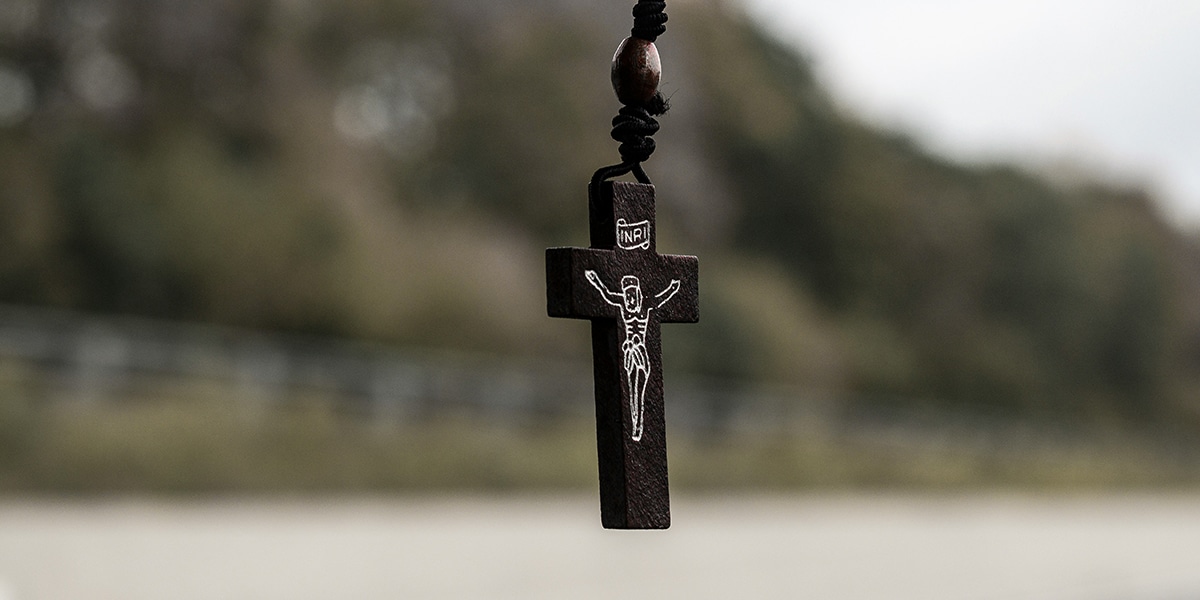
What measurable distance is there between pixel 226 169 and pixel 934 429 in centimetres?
1305

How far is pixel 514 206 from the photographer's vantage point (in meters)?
22.4

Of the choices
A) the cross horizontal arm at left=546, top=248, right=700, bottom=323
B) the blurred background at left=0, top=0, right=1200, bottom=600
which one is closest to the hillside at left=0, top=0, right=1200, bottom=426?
the blurred background at left=0, top=0, right=1200, bottom=600

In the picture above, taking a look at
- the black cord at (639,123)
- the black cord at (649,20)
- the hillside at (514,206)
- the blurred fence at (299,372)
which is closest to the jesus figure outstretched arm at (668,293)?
the black cord at (639,123)

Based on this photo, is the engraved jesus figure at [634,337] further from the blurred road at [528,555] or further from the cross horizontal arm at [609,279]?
the blurred road at [528,555]

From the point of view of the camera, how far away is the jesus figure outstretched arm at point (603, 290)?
53.5 inches

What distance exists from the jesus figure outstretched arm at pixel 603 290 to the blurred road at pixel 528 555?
712 cm

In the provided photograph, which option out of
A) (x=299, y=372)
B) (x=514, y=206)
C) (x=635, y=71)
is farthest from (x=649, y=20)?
(x=514, y=206)

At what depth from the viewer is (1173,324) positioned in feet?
104

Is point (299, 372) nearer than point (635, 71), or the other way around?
point (635, 71)

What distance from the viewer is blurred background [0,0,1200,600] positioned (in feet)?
49.0

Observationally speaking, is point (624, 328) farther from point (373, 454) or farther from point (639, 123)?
point (373, 454)

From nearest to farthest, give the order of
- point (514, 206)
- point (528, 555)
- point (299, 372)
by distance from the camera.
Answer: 1. point (528, 555)
2. point (299, 372)
3. point (514, 206)

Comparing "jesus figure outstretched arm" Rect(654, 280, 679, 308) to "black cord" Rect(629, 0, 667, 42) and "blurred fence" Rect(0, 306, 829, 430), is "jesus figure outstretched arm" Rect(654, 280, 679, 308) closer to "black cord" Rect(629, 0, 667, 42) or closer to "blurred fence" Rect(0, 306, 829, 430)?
"black cord" Rect(629, 0, 667, 42)

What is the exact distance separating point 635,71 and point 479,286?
774 inches
